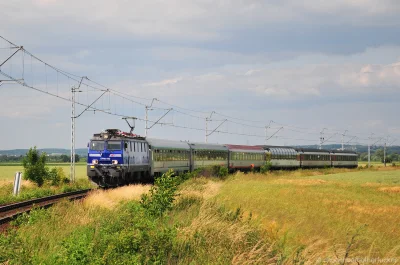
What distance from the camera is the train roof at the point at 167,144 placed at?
41719 mm

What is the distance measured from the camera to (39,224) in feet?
53.4

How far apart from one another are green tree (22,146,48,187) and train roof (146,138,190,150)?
7.65 m

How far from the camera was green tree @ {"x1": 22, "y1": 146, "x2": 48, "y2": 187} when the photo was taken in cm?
4006

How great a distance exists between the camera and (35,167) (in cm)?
4006

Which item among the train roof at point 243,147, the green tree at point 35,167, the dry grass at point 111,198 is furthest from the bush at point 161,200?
the train roof at point 243,147

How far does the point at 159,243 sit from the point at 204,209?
558 cm

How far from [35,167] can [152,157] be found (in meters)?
8.17

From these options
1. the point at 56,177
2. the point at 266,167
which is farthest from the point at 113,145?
the point at 266,167

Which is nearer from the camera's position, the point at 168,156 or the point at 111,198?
the point at 111,198

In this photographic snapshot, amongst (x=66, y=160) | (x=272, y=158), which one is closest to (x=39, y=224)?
(x=272, y=158)

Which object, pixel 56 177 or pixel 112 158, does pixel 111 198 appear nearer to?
pixel 112 158

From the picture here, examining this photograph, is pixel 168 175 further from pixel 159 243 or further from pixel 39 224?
pixel 159 243

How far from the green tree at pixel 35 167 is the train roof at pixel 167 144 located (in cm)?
765

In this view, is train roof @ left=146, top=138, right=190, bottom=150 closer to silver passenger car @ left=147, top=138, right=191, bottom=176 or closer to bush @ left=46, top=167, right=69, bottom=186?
silver passenger car @ left=147, top=138, right=191, bottom=176
